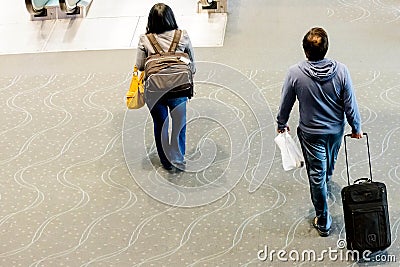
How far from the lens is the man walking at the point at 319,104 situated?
4.41 m

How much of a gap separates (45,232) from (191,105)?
183 centimetres

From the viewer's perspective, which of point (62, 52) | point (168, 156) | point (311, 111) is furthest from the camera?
point (62, 52)

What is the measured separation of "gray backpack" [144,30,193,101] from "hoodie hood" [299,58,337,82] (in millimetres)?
1060

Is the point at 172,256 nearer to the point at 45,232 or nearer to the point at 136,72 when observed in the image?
the point at 45,232

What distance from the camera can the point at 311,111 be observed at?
4.52 meters

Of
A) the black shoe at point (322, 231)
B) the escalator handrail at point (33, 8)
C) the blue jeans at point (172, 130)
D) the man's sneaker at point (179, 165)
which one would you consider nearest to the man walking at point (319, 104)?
the black shoe at point (322, 231)

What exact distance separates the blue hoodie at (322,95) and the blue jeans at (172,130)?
1.07 m

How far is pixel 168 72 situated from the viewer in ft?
17.1

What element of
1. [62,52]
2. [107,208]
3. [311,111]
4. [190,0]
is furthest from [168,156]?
[190,0]

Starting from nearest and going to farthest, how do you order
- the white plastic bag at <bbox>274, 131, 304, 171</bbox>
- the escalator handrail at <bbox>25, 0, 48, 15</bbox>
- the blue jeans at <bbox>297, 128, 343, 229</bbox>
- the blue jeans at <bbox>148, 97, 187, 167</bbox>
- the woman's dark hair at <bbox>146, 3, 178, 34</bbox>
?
the blue jeans at <bbox>297, 128, 343, 229</bbox>
the white plastic bag at <bbox>274, 131, 304, 171</bbox>
the woman's dark hair at <bbox>146, 3, 178, 34</bbox>
the blue jeans at <bbox>148, 97, 187, 167</bbox>
the escalator handrail at <bbox>25, 0, 48, 15</bbox>

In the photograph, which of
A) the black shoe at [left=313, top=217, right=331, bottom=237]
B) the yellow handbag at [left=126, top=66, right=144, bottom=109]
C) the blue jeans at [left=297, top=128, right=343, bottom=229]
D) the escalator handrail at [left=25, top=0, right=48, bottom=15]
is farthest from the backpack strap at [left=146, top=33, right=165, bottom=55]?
the escalator handrail at [left=25, top=0, right=48, bottom=15]


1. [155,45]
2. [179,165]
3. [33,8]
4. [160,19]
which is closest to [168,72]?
[155,45]

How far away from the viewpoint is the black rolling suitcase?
4488 millimetres

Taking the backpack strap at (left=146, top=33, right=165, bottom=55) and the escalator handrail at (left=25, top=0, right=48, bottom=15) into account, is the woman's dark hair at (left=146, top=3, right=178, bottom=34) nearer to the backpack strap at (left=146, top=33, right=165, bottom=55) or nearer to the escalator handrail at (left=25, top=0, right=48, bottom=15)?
the backpack strap at (left=146, top=33, right=165, bottom=55)
